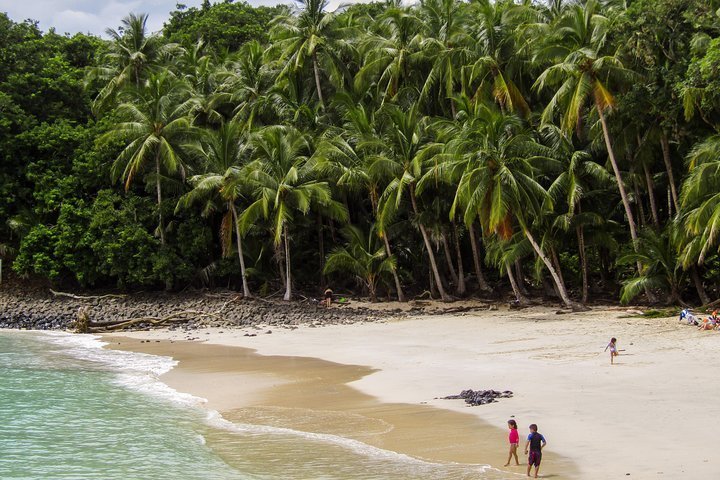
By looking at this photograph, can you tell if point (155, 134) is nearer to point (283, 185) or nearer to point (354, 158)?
point (283, 185)

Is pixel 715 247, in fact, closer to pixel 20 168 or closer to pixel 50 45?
pixel 20 168

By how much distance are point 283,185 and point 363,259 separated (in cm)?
467

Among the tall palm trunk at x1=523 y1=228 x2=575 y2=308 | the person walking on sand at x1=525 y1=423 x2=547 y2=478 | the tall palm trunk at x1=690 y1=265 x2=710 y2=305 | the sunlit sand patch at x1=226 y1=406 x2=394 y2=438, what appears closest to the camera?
the person walking on sand at x1=525 y1=423 x2=547 y2=478

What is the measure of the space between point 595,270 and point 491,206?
436 inches

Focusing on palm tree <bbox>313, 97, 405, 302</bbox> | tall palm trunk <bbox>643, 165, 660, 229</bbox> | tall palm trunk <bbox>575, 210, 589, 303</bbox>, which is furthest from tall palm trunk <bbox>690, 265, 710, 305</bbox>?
palm tree <bbox>313, 97, 405, 302</bbox>

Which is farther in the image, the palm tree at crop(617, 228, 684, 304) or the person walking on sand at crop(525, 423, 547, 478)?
the palm tree at crop(617, 228, 684, 304)

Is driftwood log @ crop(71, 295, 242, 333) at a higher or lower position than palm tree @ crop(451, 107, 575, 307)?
lower

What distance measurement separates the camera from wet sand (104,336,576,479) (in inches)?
396

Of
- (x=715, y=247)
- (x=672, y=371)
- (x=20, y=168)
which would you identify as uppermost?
(x=20, y=168)

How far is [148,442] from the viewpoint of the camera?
38.9 ft

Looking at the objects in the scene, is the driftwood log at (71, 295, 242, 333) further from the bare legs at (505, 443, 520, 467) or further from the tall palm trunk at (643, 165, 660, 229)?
the bare legs at (505, 443, 520, 467)

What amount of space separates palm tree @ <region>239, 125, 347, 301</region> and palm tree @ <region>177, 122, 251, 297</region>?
84cm

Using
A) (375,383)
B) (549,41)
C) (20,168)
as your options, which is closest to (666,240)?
(549,41)

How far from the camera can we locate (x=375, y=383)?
49.5 ft
